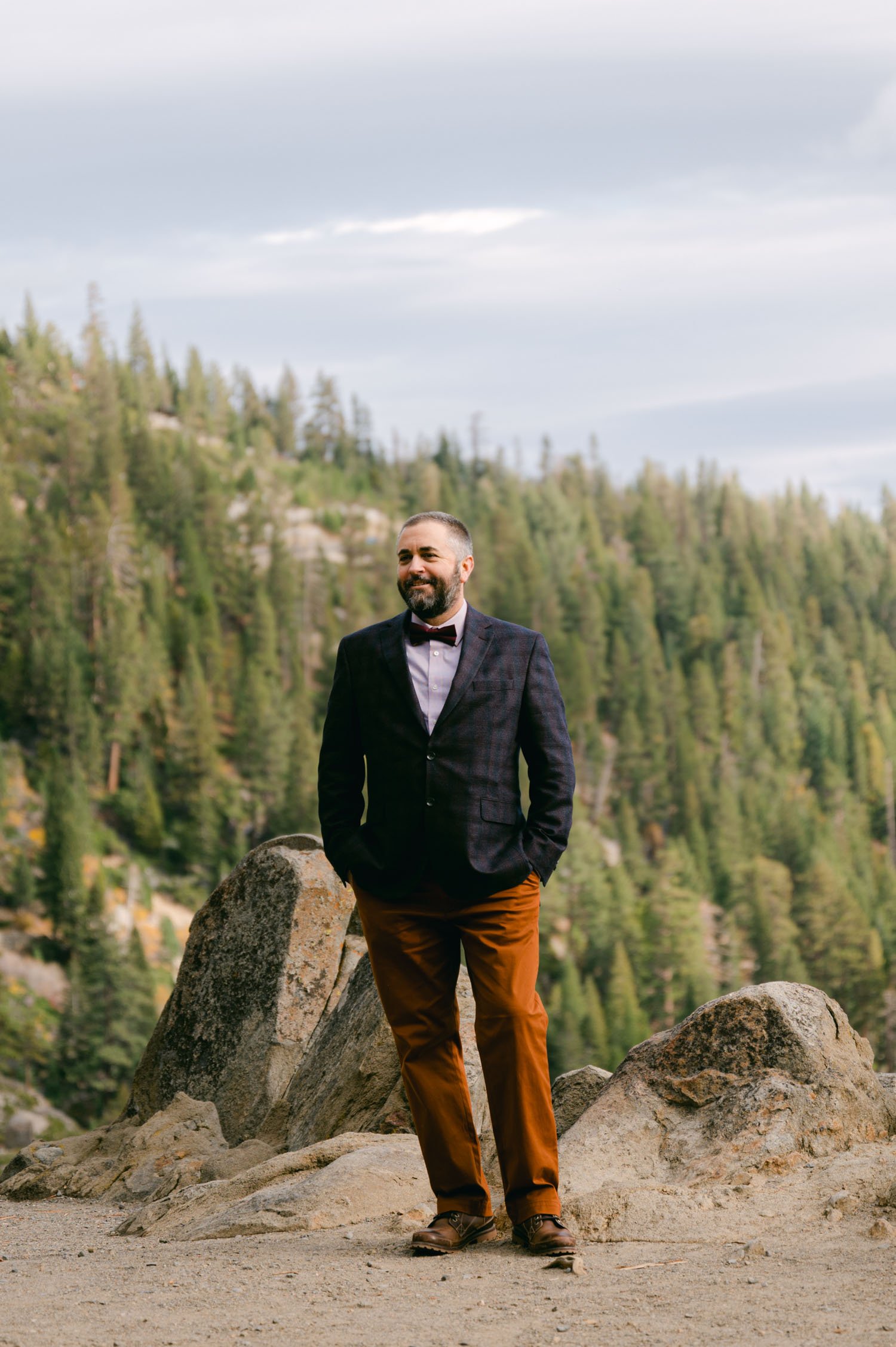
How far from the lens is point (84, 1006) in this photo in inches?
2778

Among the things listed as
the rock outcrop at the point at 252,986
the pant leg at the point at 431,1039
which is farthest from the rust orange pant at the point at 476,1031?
the rock outcrop at the point at 252,986

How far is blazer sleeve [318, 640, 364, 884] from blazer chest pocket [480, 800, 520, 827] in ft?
1.51

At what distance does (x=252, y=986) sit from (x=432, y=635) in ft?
17.8

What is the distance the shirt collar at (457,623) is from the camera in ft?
16.8

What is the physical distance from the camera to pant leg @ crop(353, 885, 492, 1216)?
4973 millimetres

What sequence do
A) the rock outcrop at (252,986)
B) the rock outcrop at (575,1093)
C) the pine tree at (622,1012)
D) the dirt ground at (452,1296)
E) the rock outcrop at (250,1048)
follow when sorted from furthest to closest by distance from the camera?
the pine tree at (622,1012) → the rock outcrop at (252,986) → the rock outcrop at (250,1048) → the rock outcrop at (575,1093) → the dirt ground at (452,1296)

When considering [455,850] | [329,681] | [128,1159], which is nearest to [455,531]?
[455,850]

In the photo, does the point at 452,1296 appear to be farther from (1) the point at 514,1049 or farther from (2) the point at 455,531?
(2) the point at 455,531

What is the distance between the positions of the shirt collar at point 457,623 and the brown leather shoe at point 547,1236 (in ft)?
6.13

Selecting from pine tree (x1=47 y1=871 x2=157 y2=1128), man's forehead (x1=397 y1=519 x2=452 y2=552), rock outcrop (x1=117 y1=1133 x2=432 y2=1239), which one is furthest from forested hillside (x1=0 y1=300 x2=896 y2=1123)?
man's forehead (x1=397 y1=519 x2=452 y2=552)

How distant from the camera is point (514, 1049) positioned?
4801mm

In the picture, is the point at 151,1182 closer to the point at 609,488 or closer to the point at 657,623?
the point at 657,623

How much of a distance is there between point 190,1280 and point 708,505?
523 feet

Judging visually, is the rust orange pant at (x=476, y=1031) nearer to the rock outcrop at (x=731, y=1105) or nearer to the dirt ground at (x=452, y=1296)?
the dirt ground at (x=452, y=1296)
